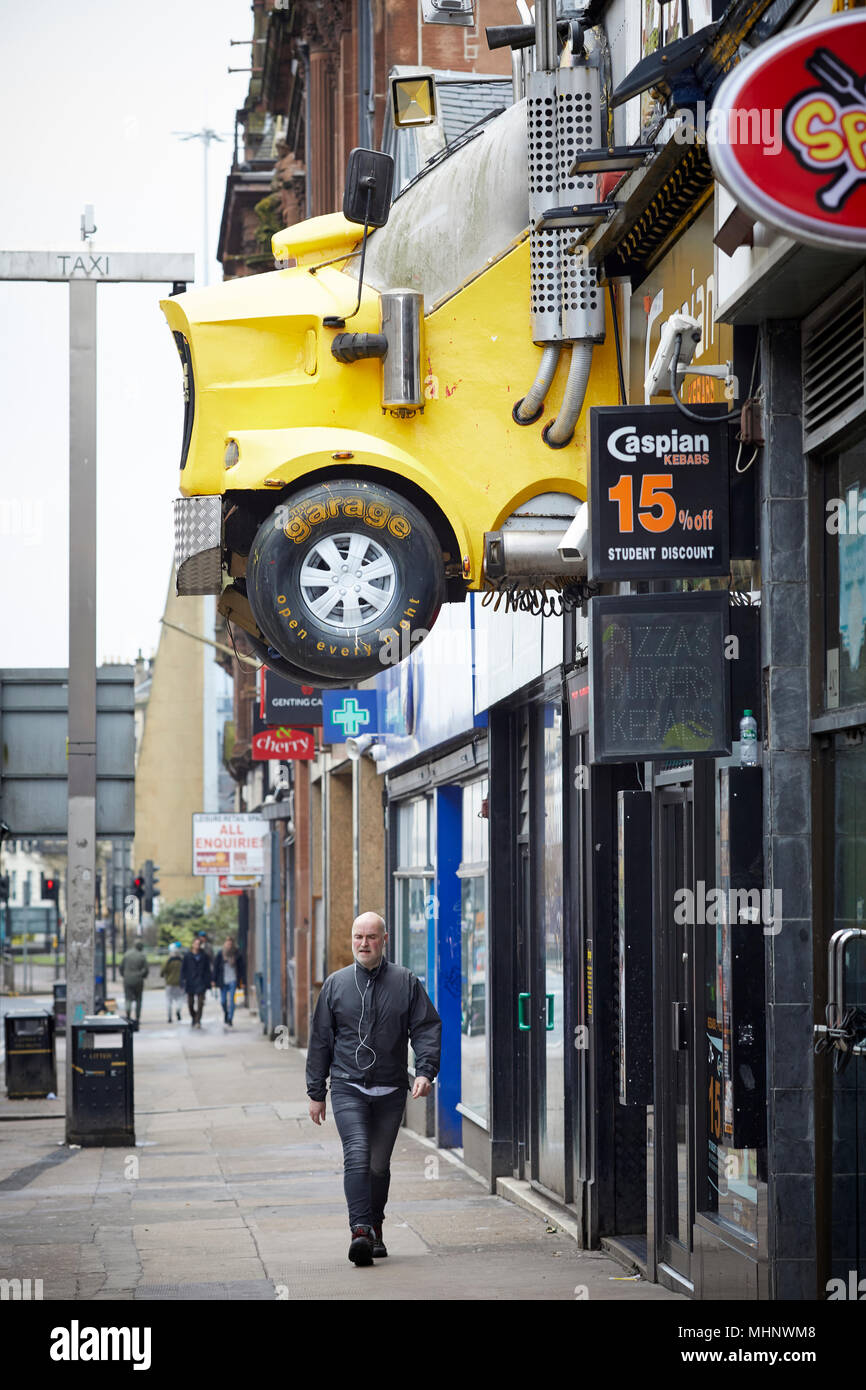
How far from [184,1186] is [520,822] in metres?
3.66

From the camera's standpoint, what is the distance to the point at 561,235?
1030cm

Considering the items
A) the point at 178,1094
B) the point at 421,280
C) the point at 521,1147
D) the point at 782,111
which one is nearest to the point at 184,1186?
the point at 521,1147

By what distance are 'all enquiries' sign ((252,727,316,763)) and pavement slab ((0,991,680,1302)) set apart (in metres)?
9.80

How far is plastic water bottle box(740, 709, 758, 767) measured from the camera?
25.4ft

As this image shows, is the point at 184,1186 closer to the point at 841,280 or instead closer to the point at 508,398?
the point at 508,398

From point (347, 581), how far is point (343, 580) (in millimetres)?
21

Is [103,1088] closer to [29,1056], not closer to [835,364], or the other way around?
[29,1056]

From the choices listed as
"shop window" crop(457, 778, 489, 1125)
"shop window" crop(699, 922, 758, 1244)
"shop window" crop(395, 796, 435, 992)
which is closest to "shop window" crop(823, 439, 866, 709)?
"shop window" crop(699, 922, 758, 1244)

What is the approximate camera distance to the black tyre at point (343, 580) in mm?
9617

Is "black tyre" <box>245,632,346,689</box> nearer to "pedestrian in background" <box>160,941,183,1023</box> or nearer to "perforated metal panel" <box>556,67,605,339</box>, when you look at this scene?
"perforated metal panel" <box>556,67,605,339</box>

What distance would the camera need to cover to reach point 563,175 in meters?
10.0

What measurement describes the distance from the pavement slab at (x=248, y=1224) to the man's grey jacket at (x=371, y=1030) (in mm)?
985

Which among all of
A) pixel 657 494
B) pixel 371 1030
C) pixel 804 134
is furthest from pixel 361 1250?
pixel 804 134

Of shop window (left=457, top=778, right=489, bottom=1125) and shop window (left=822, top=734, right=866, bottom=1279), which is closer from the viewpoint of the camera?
shop window (left=822, top=734, right=866, bottom=1279)
